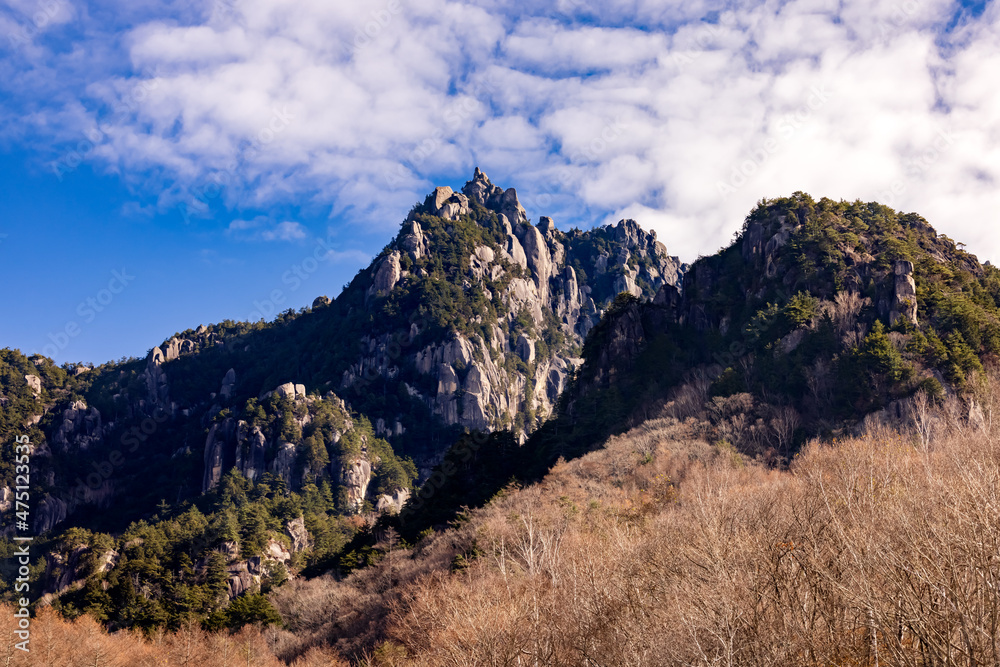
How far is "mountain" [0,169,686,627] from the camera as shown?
91300 mm

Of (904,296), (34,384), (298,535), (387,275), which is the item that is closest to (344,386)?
(387,275)

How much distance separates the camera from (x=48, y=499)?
401 ft

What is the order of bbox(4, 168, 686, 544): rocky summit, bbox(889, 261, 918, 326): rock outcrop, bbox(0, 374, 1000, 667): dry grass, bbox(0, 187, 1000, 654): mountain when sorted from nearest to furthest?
bbox(0, 374, 1000, 667): dry grass
bbox(0, 187, 1000, 654): mountain
bbox(889, 261, 918, 326): rock outcrop
bbox(4, 168, 686, 544): rocky summit

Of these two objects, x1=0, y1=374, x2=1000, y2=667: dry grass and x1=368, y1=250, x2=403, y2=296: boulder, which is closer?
x1=0, y1=374, x2=1000, y2=667: dry grass

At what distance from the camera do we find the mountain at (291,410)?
91.3m

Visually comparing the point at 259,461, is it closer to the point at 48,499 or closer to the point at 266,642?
the point at 48,499

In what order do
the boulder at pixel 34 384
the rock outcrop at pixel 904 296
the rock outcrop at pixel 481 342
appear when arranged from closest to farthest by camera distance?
1. the rock outcrop at pixel 904 296
2. the boulder at pixel 34 384
3. the rock outcrop at pixel 481 342

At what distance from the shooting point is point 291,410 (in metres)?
126

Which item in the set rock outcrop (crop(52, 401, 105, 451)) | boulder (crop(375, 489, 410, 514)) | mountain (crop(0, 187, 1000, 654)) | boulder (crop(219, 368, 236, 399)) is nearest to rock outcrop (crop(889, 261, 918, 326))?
mountain (crop(0, 187, 1000, 654))

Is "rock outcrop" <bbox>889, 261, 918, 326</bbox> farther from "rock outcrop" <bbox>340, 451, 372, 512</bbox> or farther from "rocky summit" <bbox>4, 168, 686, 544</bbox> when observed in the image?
"rock outcrop" <bbox>340, 451, 372, 512</bbox>

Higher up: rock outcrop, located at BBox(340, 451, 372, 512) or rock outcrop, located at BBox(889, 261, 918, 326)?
rock outcrop, located at BBox(889, 261, 918, 326)

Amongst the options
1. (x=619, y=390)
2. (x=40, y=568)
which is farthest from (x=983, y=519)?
(x=40, y=568)

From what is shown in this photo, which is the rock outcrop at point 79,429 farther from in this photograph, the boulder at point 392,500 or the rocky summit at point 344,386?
the boulder at point 392,500

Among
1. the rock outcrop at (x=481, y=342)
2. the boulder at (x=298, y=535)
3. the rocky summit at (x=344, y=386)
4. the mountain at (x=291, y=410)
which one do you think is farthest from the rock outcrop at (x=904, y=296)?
the rocky summit at (x=344, y=386)
